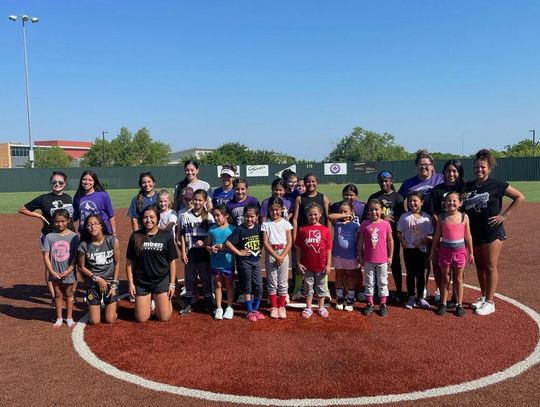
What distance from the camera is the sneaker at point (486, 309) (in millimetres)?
5590

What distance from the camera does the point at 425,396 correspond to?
3.63 metres

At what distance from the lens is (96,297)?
18.3 feet

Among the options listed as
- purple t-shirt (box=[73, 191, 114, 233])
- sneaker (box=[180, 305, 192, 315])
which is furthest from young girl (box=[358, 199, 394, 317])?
purple t-shirt (box=[73, 191, 114, 233])

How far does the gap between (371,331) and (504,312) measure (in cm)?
192

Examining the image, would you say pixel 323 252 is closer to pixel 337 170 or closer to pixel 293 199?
pixel 293 199

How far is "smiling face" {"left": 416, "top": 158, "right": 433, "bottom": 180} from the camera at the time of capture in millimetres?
6031

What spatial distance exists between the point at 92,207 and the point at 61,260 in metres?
0.97

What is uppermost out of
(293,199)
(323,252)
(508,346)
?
(293,199)

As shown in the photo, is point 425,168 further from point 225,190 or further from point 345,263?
point 225,190

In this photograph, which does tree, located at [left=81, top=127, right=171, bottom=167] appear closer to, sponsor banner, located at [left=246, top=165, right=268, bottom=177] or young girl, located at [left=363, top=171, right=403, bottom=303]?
sponsor banner, located at [left=246, top=165, right=268, bottom=177]

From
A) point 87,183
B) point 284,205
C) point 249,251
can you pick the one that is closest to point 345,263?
point 284,205

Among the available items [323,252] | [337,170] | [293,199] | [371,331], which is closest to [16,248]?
[293,199]

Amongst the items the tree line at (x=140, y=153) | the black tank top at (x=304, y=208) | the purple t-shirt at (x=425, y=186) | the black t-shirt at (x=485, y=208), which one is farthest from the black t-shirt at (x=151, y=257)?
the tree line at (x=140, y=153)

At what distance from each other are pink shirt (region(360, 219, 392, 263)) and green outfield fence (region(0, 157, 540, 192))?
31.3 meters
